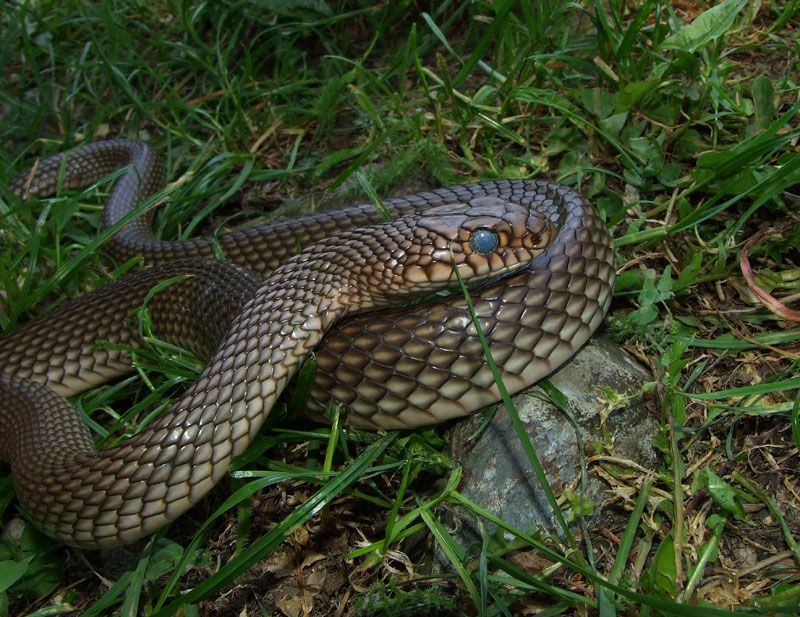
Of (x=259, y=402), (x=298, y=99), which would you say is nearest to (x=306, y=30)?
(x=298, y=99)

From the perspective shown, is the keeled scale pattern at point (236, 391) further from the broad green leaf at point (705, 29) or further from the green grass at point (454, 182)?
the broad green leaf at point (705, 29)

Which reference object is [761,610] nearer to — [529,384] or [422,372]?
[529,384]

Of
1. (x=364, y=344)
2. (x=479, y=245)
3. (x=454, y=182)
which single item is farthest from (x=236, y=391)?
(x=454, y=182)

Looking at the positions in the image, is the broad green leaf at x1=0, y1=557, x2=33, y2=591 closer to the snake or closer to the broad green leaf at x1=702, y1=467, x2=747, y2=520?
the snake

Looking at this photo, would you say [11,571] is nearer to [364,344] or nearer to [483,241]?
[364,344]

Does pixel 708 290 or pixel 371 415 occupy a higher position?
pixel 371 415

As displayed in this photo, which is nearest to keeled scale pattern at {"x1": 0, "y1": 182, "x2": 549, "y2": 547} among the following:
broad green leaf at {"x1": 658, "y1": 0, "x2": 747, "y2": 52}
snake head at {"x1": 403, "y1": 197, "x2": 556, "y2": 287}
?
snake head at {"x1": 403, "y1": 197, "x2": 556, "y2": 287}

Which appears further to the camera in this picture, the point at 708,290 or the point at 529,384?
the point at 708,290
